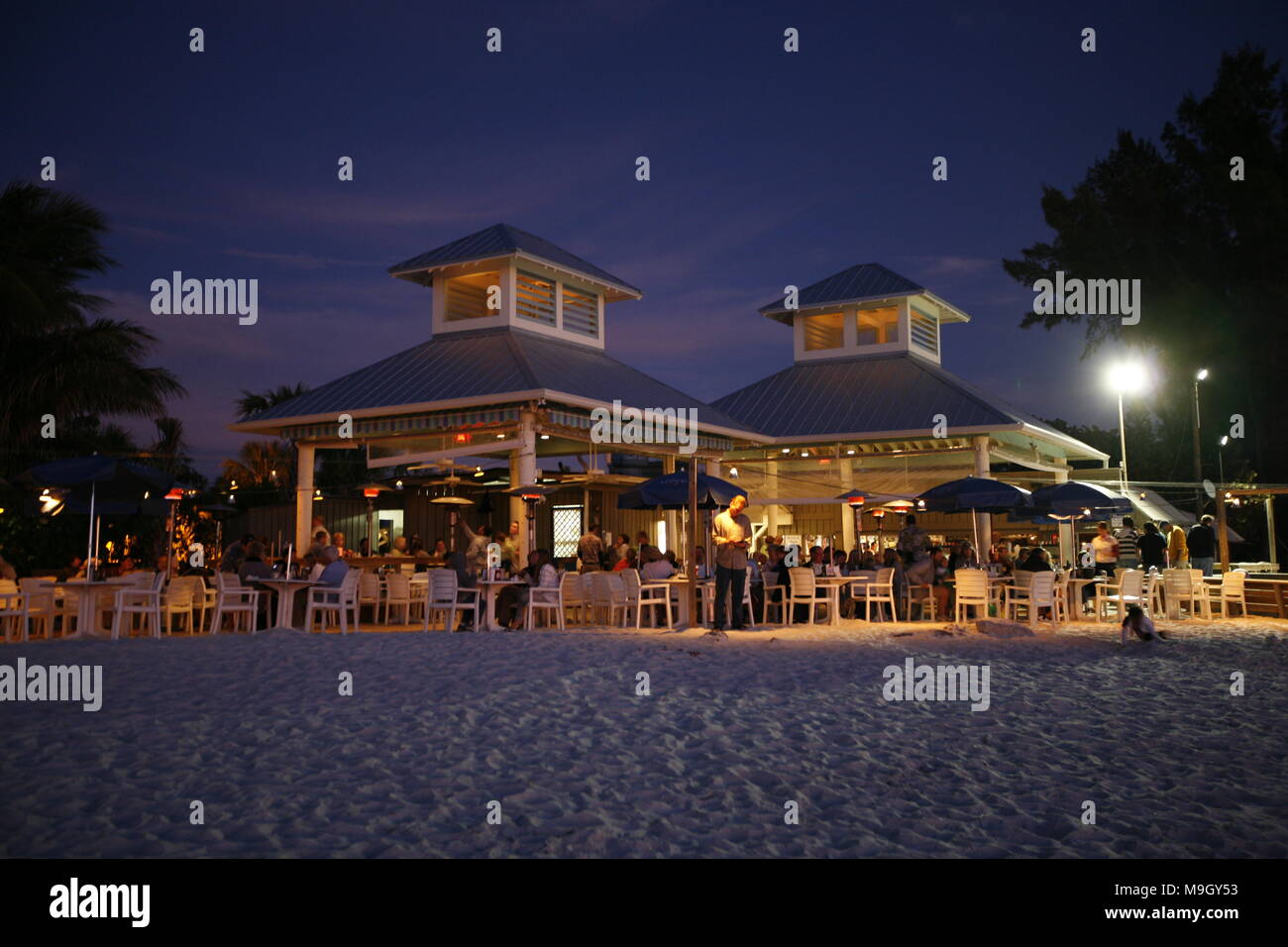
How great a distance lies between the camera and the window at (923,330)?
24.7 m

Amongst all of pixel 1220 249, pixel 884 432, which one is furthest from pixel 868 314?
pixel 1220 249

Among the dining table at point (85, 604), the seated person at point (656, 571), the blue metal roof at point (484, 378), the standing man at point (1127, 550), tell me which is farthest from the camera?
the standing man at point (1127, 550)

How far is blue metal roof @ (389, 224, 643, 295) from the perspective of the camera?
18.7m

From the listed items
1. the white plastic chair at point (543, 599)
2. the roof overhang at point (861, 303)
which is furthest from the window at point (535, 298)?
the white plastic chair at point (543, 599)

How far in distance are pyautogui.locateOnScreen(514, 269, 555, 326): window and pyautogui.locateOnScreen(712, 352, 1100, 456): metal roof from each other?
5.46m

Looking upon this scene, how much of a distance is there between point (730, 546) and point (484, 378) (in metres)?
5.54

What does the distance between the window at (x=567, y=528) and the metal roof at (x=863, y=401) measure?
4.31 meters

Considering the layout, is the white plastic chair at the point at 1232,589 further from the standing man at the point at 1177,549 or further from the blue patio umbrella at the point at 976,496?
the blue patio umbrella at the point at 976,496

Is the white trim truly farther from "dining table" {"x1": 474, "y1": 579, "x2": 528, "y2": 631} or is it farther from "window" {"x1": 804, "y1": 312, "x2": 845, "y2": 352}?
"window" {"x1": 804, "y1": 312, "x2": 845, "y2": 352}

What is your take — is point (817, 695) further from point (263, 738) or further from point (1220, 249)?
point (1220, 249)

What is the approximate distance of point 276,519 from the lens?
23.9 meters

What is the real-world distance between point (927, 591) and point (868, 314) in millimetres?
10048

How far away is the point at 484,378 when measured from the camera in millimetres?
16734

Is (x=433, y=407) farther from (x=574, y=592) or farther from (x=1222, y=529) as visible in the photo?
(x=1222, y=529)
